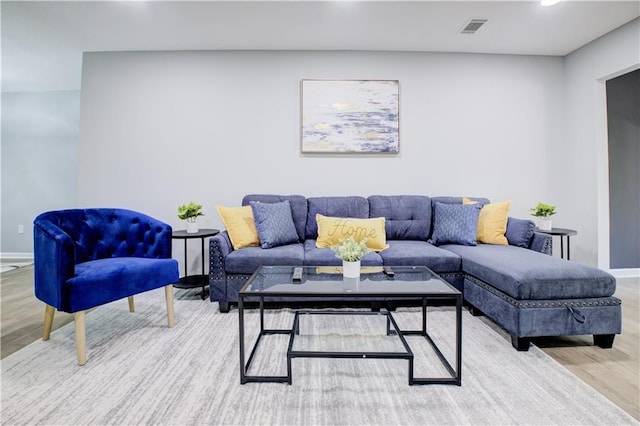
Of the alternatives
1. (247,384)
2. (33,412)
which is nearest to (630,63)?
(247,384)

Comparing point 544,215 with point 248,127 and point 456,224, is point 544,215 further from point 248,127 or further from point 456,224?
point 248,127

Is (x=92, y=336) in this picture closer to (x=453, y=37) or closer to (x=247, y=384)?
(x=247, y=384)

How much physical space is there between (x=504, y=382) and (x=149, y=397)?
1811 millimetres

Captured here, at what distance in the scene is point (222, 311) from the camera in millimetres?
2734

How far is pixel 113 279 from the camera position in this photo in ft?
6.75

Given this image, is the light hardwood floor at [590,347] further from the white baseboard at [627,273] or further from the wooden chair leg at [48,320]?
the white baseboard at [627,273]

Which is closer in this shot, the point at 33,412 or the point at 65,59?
the point at 33,412

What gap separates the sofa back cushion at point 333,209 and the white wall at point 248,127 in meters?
0.34

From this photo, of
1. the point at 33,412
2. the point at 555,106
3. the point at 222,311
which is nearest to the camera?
the point at 33,412

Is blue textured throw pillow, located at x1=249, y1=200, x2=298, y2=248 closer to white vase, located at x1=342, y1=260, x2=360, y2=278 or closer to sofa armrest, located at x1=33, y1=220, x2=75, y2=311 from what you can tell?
white vase, located at x1=342, y1=260, x2=360, y2=278

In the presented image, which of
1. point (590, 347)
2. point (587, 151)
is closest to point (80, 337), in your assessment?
point (590, 347)

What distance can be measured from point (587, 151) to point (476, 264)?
2.38m

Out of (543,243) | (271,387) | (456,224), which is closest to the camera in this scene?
(271,387)

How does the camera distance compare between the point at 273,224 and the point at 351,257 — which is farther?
the point at 273,224
